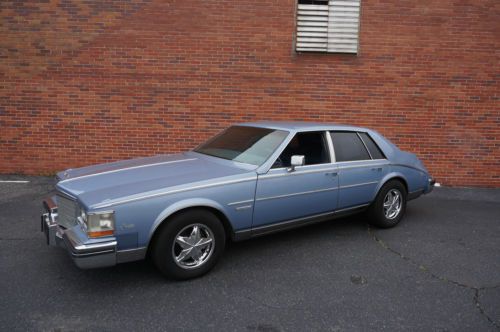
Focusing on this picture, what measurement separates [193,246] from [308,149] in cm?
181

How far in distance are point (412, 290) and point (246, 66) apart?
540cm

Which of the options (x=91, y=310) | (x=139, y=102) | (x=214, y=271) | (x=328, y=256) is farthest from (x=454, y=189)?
(x=91, y=310)

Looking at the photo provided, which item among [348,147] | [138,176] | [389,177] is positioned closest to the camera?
[138,176]

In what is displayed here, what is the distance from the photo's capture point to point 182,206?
124 inches

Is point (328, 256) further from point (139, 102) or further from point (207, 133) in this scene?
point (139, 102)

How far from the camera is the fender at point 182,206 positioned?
3.06m

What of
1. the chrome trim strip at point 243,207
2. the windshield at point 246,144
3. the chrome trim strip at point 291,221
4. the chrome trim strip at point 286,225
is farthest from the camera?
the windshield at point 246,144

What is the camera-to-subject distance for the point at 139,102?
747cm

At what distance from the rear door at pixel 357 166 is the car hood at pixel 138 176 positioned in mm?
1295

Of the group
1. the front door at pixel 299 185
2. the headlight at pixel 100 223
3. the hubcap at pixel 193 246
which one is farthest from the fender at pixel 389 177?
the headlight at pixel 100 223

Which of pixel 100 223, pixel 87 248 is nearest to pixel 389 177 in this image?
pixel 100 223

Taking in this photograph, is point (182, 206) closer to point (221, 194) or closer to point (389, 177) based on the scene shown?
point (221, 194)

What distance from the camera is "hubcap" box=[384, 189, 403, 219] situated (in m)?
4.87

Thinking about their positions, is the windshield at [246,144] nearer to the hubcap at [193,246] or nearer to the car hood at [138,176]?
the car hood at [138,176]
